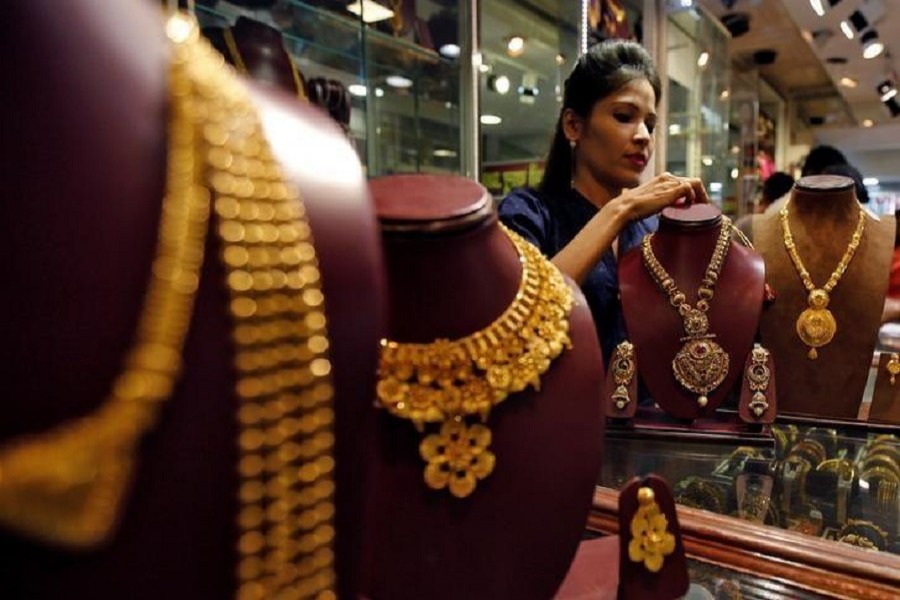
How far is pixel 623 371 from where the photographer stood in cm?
78

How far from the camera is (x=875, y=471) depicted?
2.48 ft

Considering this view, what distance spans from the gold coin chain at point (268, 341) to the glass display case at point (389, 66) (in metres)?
0.94

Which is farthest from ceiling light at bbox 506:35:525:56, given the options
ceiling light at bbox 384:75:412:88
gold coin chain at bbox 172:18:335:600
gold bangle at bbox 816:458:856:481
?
gold coin chain at bbox 172:18:335:600

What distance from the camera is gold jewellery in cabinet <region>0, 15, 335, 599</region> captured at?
18 centimetres

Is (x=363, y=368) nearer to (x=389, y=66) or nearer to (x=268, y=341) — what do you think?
(x=268, y=341)

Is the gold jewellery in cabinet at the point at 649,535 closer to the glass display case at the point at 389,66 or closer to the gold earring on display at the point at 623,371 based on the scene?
the gold earring on display at the point at 623,371

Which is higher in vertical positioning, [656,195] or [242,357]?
[656,195]

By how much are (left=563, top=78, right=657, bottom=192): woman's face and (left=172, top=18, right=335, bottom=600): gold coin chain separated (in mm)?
760

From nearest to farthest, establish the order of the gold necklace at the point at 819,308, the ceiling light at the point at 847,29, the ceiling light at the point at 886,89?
the gold necklace at the point at 819,308, the ceiling light at the point at 847,29, the ceiling light at the point at 886,89

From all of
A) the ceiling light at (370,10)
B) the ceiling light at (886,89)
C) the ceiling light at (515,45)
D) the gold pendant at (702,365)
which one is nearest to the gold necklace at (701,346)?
the gold pendant at (702,365)

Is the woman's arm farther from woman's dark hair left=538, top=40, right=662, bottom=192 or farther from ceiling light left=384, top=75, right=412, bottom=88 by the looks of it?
ceiling light left=384, top=75, right=412, bottom=88

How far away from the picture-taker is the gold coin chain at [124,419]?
165mm

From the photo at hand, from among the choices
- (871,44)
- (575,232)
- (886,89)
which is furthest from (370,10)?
(886,89)

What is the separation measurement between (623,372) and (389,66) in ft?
3.29
